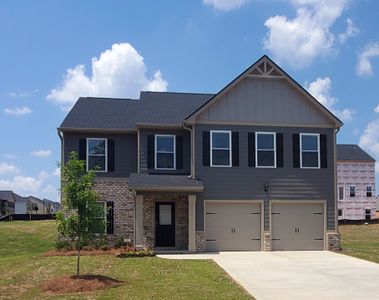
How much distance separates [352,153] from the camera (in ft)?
182

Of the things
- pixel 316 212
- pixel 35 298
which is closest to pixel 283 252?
pixel 316 212

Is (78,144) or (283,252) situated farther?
(78,144)

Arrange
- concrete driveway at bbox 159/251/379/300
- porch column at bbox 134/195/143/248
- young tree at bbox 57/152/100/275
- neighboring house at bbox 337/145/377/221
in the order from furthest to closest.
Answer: neighboring house at bbox 337/145/377/221, porch column at bbox 134/195/143/248, young tree at bbox 57/152/100/275, concrete driveway at bbox 159/251/379/300

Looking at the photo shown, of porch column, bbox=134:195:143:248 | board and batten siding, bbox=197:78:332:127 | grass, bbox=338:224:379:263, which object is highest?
board and batten siding, bbox=197:78:332:127

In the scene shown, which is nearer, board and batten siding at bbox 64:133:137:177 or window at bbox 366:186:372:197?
board and batten siding at bbox 64:133:137:177

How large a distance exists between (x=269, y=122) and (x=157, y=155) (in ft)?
17.8

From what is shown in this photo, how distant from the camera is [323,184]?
82.1ft

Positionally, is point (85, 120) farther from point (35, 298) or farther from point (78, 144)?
point (35, 298)

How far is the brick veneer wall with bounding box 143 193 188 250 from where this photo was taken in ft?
79.9

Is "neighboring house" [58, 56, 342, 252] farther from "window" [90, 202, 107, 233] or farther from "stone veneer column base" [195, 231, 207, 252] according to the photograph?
"window" [90, 202, 107, 233]

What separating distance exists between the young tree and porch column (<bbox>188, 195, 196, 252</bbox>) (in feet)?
27.8

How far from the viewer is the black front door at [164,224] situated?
24766 millimetres

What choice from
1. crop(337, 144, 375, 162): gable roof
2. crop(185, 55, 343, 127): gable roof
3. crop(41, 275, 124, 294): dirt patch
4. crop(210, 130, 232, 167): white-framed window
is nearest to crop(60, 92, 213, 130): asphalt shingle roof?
crop(210, 130, 232, 167): white-framed window

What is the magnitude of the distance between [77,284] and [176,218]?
11.0 metres
